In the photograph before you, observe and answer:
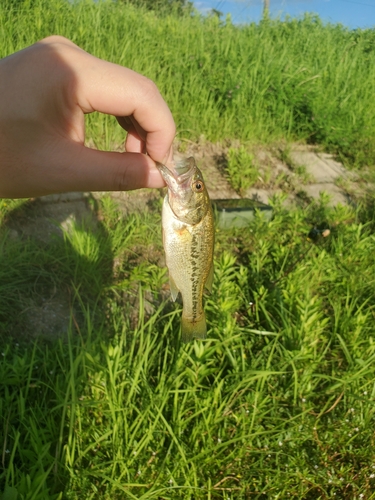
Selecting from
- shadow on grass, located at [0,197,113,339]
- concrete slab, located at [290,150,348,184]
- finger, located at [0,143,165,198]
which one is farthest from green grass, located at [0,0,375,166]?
finger, located at [0,143,165,198]

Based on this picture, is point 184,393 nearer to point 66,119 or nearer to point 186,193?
point 186,193

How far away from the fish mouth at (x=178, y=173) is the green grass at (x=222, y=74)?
10.3 ft

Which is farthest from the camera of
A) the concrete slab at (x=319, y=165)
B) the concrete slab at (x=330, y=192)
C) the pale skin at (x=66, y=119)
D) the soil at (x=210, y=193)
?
the concrete slab at (x=319, y=165)

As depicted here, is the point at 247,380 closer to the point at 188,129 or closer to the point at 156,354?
the point at 156,354

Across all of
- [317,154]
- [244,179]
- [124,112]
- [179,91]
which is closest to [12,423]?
[124,112]

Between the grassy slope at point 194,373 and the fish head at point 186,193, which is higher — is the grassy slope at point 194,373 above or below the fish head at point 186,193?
below

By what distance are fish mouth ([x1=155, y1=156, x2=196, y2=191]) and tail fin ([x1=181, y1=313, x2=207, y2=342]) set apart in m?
0.61

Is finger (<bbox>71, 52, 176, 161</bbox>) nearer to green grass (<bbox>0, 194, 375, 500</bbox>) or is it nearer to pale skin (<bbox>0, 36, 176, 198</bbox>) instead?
pale skin (<bbox>0, 36, 176, 198</bbox>)

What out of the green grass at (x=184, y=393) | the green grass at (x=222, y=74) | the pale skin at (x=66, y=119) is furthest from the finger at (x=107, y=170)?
the green grass at (x=222, y=74)

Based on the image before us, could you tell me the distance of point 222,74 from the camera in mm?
5777

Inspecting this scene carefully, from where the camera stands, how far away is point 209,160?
5383mm

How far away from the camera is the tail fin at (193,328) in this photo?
74.4 inches

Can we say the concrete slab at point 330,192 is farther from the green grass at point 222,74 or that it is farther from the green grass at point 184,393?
the green grass at point 184,393

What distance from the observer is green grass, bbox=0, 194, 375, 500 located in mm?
1986
